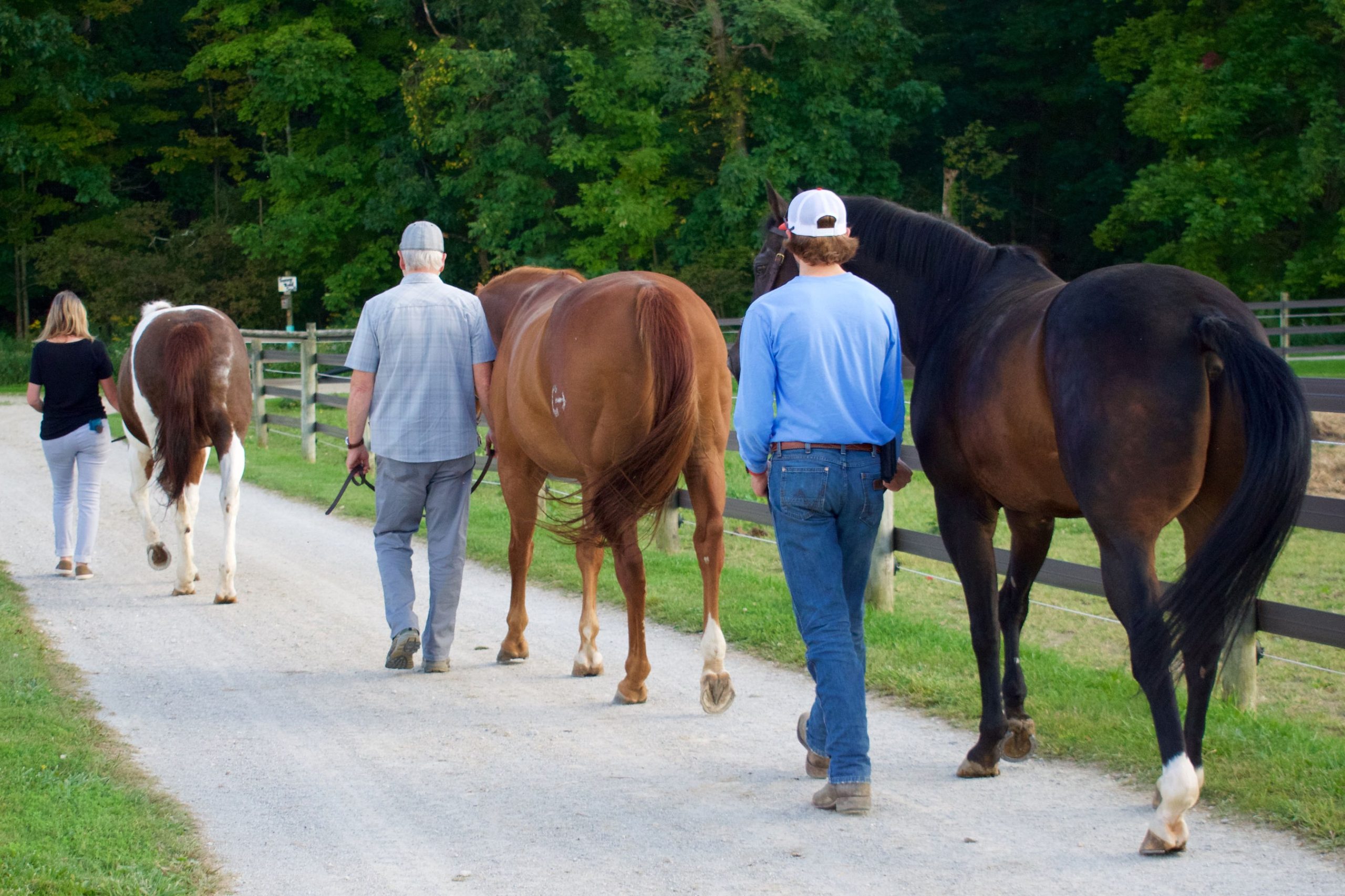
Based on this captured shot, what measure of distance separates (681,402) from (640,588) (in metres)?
0.85

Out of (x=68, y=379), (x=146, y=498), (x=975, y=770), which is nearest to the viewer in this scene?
(x=975, y=770)

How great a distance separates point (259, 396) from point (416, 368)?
12293 mm

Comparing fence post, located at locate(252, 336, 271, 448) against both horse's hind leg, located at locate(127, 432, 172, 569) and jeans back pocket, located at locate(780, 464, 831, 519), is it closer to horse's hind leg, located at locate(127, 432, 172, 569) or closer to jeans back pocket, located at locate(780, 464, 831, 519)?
horse's hind leg, located at locate(127, 432, 172, 569)

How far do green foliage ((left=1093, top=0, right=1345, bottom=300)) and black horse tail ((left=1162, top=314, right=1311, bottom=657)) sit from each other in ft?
87.6

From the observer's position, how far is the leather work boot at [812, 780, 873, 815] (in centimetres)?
395

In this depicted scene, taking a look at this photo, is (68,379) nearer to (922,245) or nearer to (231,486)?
(231,486)

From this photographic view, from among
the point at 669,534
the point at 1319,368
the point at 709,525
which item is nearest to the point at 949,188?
the point at 1319,368

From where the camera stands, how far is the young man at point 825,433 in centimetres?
392

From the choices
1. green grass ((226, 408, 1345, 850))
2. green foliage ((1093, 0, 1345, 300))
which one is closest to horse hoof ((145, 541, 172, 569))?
green grass ((226, 408, 1345, 850))

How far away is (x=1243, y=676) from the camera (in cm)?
503

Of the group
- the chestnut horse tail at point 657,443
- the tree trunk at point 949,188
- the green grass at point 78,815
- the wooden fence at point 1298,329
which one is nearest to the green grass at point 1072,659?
the chestnut horse tail at point 657,443

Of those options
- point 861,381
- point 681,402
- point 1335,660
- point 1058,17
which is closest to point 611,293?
point 681,402

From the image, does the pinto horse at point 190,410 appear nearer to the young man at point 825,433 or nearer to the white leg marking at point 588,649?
the white leg marking at point 588,649

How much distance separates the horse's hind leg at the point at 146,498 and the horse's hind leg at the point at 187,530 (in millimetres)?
308
